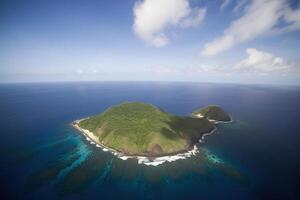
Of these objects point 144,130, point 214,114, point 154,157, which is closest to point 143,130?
point 144,130

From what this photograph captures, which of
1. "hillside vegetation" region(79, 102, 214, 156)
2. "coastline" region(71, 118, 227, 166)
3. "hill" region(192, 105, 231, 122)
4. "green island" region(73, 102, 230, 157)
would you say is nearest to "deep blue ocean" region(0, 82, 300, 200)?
"coastline" region(71, 118, 227, 166)

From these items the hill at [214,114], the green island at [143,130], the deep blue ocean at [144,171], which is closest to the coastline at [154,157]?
the green island at [143,130]

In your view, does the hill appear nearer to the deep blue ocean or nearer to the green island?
the green island

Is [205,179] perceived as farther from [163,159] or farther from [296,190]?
[296,190]

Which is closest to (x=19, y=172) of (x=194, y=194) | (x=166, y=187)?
(x=166, y=187)

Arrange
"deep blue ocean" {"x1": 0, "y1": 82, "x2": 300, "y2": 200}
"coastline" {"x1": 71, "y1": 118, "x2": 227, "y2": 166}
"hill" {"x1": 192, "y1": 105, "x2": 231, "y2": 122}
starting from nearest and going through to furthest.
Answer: "deep blue ocean" {"x1": 0, "y1": 82, "x2": 300, "y2": 200}
"coastline" {"x1": 71, "y1": 118, "x2": 227, "y2": 166}
"hill" {"x1": 192, "y1": 105, "x2": 231, "y2": 122}

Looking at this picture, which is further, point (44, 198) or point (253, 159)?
point (253, 159)

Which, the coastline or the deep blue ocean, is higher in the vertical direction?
the coastline

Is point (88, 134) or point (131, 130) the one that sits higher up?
point (131, 130)

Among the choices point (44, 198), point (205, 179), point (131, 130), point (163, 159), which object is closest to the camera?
point (44, 198)
